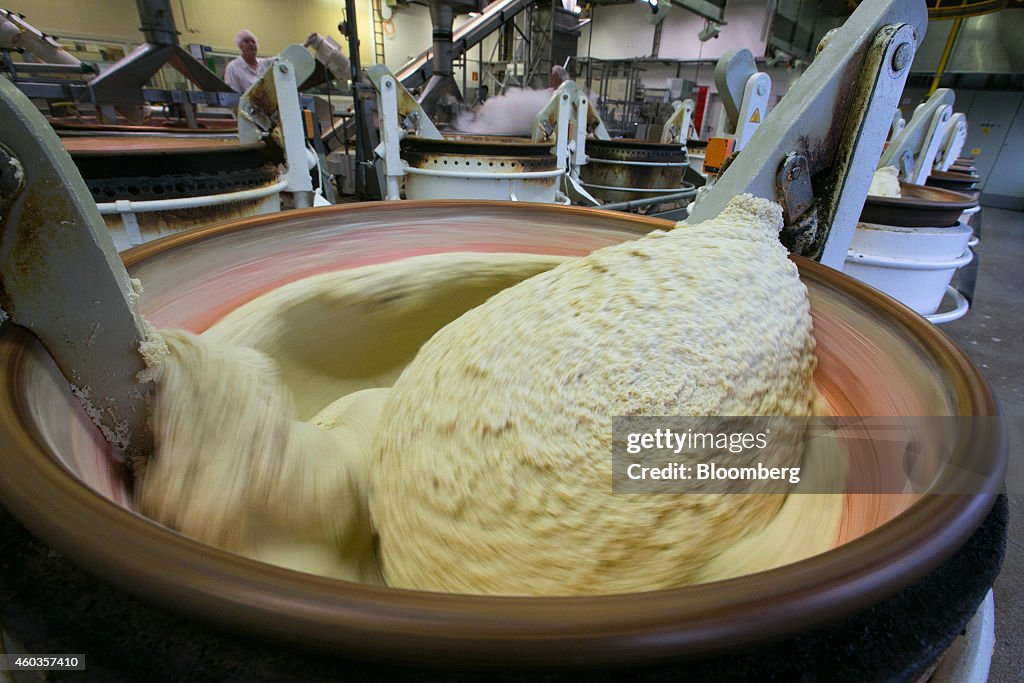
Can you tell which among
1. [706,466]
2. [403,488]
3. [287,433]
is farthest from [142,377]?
[706,466]

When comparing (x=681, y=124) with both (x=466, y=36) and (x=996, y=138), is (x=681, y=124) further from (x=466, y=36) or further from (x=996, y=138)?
(x=996, y=138)

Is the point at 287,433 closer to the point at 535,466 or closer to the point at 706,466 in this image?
the point at 535,466

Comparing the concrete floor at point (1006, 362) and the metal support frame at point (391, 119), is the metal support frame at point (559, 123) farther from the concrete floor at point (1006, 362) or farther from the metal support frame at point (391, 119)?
the concrete floor at point (1006, 362)

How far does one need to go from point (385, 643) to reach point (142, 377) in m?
0.33

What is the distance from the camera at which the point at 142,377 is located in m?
0.40

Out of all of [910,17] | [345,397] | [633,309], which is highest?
[910,17]

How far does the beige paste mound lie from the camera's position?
1.34 ft

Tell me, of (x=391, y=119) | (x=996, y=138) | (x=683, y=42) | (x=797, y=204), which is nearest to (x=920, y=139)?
(x=391, y=119)

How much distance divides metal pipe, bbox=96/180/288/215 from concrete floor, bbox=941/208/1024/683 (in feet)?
5.39

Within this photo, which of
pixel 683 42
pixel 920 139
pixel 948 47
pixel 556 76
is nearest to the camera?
pixel 920 139

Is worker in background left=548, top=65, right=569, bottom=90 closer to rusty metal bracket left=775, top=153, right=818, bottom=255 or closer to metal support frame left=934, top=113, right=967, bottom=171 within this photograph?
metal support frame left=934, top=113, right=967, bottom=171

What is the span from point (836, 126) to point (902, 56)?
100 millimetres

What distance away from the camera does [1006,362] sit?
2.39 m

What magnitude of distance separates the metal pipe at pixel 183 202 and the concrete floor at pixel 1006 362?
5.39ft
